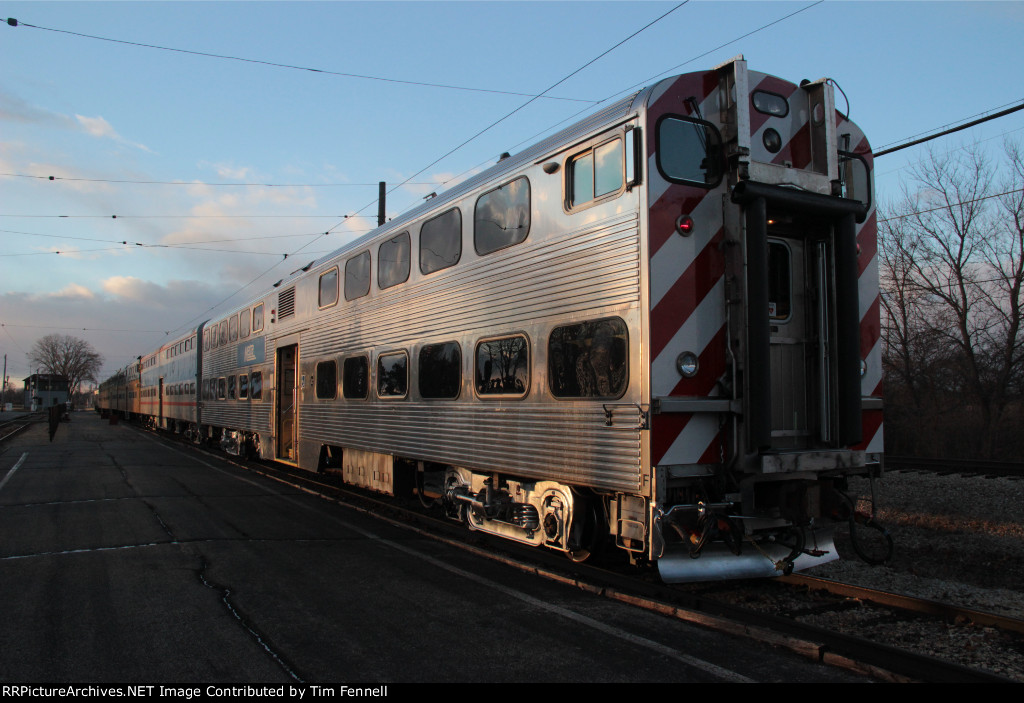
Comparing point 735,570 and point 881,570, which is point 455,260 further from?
point 881,570

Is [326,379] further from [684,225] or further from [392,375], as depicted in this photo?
[684,225]

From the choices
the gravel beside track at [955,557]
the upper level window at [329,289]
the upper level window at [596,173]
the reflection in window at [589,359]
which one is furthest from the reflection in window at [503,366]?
the upper level window at [329,289]

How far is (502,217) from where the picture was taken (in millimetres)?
6719

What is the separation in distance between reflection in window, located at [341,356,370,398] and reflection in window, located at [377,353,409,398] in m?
0.45

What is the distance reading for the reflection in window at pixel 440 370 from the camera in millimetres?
7316

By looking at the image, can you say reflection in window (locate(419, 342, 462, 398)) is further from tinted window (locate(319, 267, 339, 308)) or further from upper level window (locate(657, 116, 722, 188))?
tinted window (locate(319, 267, 339, 308))

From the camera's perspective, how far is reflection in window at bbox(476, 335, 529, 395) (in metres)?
6.24

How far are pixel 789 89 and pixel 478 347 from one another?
3.67m

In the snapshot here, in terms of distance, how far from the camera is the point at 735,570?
513cm

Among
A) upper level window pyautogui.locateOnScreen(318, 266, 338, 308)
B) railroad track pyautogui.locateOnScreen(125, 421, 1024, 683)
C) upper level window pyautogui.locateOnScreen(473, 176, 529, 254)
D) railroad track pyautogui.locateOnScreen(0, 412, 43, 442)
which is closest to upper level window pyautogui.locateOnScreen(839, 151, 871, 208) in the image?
upper level window pyautogui.locateOnScreen(473, 176, 529, 254)

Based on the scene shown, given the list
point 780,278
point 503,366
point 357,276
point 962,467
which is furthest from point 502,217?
point 962,467

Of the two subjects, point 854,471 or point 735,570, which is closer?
point 735,570

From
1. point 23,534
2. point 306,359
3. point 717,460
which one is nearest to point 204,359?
point 306,359

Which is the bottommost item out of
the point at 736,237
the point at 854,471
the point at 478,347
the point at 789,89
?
the point at 854,471
